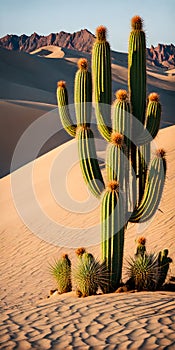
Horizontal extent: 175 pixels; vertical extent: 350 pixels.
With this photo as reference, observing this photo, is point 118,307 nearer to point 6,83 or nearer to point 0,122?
point 0,122

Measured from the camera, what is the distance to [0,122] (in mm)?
35406

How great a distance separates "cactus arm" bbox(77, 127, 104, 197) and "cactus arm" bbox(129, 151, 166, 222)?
2.35ft

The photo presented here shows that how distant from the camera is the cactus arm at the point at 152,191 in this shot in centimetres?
902

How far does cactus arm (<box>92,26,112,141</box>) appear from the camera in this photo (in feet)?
30.2

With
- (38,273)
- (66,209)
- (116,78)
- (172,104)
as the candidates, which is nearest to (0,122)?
(66,209)

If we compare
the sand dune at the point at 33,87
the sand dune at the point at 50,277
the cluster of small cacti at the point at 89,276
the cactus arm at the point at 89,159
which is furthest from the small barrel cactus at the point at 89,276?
the sand dune at the point at 33,87

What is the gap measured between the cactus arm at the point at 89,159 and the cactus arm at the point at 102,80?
34 centimetres

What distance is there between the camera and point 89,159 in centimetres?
914

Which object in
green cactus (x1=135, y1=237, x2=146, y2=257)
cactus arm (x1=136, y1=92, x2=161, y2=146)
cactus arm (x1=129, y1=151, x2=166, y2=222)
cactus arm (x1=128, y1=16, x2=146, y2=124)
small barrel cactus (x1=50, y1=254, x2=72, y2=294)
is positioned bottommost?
small barrel cactus (x1=50, y1=254, x2=72, y2=294)

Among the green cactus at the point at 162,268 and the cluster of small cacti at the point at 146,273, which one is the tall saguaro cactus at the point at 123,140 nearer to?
the cluster of small cacti at the point at 146,273

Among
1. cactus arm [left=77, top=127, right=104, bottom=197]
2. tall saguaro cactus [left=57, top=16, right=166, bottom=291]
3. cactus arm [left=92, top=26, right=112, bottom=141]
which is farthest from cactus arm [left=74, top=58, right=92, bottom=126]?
cactus arm [left=77, top=127, right=104, bottom=197]

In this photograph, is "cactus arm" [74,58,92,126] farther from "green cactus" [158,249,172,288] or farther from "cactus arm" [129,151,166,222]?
"green cactus" [158,249,172,288]

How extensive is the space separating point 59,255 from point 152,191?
511 cm

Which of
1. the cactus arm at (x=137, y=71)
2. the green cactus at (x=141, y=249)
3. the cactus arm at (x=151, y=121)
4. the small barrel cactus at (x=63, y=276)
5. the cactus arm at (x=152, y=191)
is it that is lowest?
the small barrel cactus at (x=63, y=276)
